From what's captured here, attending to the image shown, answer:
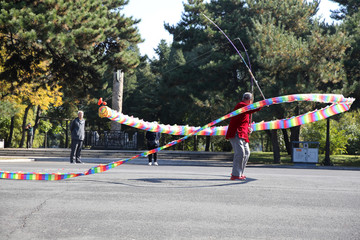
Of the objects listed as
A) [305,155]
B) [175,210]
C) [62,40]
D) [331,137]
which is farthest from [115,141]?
[175,210]

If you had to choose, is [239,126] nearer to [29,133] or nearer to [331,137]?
[331,137]

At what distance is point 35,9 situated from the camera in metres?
18.0

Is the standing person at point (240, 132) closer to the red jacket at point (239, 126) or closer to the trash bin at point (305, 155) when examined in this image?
the red jacket at point (239, 126)

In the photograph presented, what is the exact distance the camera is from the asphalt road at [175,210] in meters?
4.55

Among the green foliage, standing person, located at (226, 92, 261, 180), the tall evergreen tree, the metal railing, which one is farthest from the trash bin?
the metal railing

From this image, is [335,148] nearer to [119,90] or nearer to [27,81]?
[119,90]

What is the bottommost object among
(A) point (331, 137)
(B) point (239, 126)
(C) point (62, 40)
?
(B) point (239, 126)

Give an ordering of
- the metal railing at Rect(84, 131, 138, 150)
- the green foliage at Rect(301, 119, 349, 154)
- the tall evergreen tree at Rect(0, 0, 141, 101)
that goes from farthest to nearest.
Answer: the green foliage at Rect(301, 119, 349, 154)
the metal railing at Rect(84, 131, 138, 150)
the tall evergreen tree at Rect(0, 0, 141, 101)

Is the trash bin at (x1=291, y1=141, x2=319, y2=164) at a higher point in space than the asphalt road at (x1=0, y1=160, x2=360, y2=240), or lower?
higher

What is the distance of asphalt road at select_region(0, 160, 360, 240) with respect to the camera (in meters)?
4.55

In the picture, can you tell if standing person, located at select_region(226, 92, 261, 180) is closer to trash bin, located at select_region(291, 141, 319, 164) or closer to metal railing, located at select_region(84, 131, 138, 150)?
trash bin, located at select_region(291, 141, 319, 164)

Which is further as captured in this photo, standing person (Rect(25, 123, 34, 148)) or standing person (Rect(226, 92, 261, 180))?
standing person (Rect(25, 123, 34, 148))

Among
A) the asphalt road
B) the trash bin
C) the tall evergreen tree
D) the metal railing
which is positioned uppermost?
the tall evergreen tree

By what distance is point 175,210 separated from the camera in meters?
5.67
